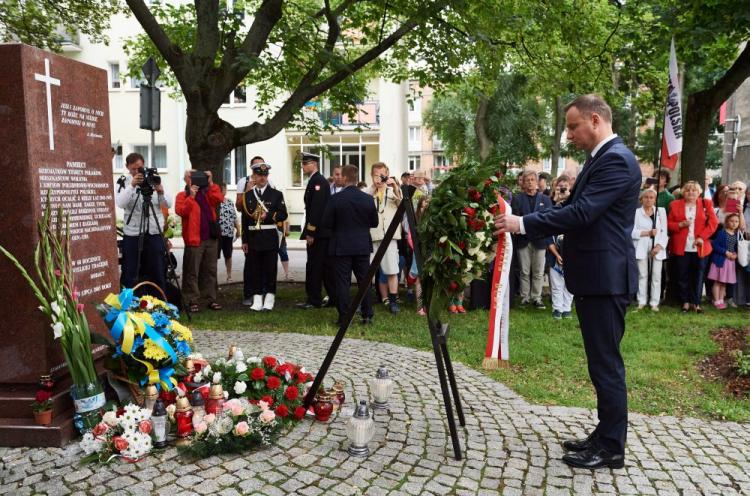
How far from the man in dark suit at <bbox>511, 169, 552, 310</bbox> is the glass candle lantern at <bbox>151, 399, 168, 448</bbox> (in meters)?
6.36

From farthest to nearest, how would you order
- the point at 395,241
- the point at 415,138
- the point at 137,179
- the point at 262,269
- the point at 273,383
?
the point at 415,138 < the point at 395,241 < the point at 262,269 < the point at 137,179 < the point at 273,383

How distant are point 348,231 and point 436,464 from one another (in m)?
4.61

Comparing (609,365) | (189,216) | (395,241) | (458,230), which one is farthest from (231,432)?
(395,241)

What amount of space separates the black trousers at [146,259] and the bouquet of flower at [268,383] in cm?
338

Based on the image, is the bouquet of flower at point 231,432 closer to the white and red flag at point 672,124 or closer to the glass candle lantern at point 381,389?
the glass candle lantern at point 381,389

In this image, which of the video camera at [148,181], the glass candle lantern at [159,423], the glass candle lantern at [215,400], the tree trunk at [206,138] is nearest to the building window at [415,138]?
the tree trunk at [206,138]

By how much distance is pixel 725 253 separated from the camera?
9.71m

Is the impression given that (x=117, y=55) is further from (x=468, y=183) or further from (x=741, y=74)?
(x=468, y=183)

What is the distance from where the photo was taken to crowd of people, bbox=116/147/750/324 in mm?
8781

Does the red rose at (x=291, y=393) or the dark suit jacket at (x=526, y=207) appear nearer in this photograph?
the red rose at (x=291, y=393)

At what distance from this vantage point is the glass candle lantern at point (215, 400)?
4219mm

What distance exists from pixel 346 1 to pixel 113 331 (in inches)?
308

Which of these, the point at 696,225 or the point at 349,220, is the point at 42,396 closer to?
the point at 349,220

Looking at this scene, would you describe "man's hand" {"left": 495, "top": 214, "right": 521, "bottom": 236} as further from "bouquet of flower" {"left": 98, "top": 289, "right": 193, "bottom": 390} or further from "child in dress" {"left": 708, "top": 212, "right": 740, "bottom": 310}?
"child in dress" {"left": 708, "top": 212, "right": 740, "bottom": 310}
